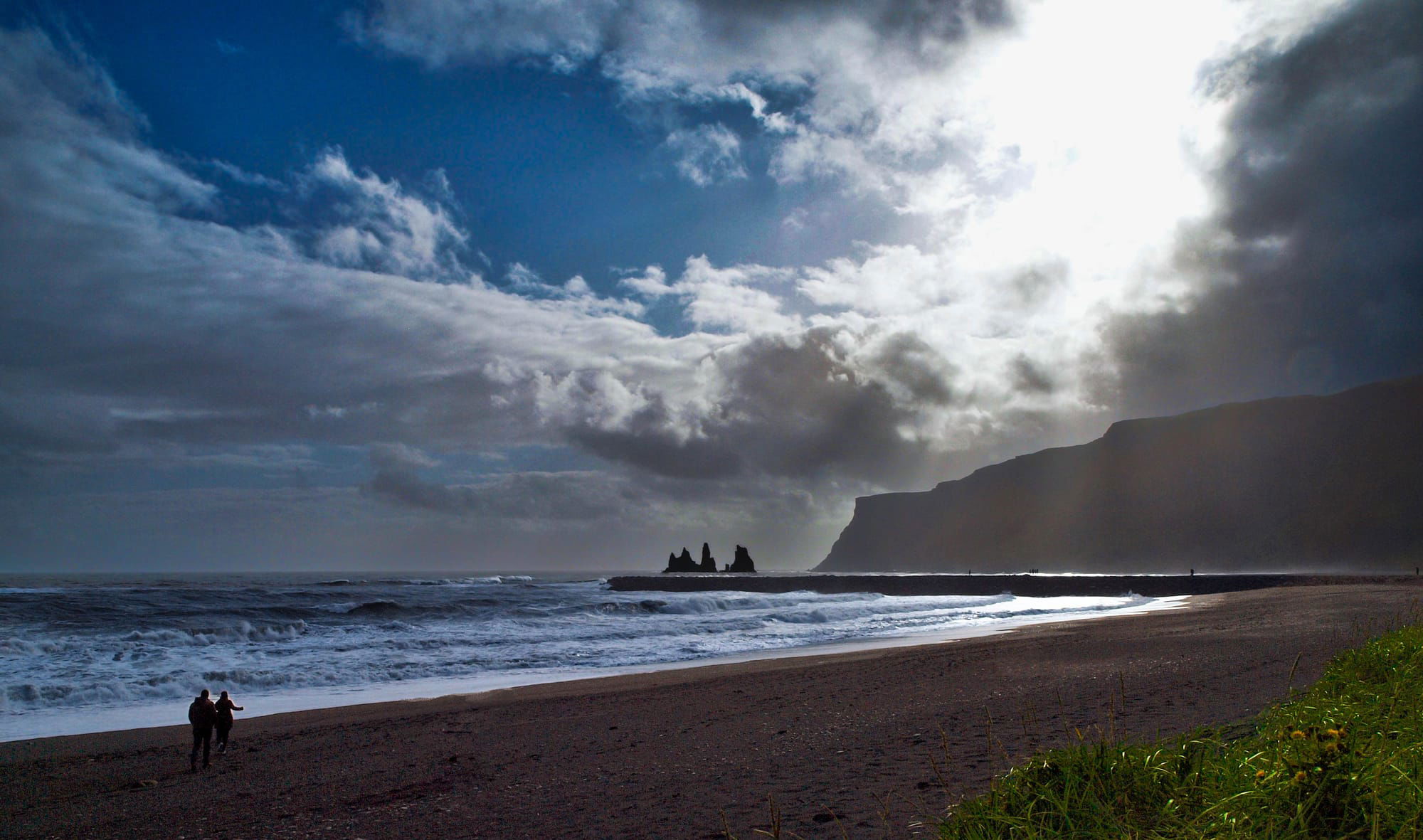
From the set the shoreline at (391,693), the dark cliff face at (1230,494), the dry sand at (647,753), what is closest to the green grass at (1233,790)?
the dry sand at (647,753)

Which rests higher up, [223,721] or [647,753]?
[223,721]

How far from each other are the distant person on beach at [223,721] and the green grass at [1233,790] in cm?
928

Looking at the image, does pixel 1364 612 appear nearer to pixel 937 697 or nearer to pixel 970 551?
pixel 937 697

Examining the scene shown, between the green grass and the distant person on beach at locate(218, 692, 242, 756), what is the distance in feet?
30.4

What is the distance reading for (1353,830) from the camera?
2.65 metres

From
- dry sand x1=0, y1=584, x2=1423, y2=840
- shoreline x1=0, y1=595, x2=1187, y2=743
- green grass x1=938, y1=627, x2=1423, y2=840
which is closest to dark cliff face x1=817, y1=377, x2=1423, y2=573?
shoreline x1=0, y1=595, x2=1187, y2=743

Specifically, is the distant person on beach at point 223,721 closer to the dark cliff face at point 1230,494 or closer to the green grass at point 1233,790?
the green grass at point 1233,790

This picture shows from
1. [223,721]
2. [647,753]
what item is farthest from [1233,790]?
[223,721]

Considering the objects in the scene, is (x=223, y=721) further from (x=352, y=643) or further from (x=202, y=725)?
(x=352, y=643)

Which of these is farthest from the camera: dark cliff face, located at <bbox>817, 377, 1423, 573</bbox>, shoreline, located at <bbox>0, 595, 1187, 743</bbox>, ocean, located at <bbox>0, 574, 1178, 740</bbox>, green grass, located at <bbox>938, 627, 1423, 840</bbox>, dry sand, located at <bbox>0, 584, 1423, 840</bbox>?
dark cliff face, located at <bbox>817, 377, 1423, 573</bbox>

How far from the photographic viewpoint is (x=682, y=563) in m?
128

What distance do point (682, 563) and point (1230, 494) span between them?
82.5 m

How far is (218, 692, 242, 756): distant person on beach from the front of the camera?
957cm

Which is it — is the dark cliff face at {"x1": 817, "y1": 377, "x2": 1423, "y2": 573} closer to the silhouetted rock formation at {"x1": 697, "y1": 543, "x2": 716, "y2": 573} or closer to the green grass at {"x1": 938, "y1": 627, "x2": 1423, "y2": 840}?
the silhouetted rock formation at {"x1": 697, "y1": 543, "x2": 716, "y2": 573}
